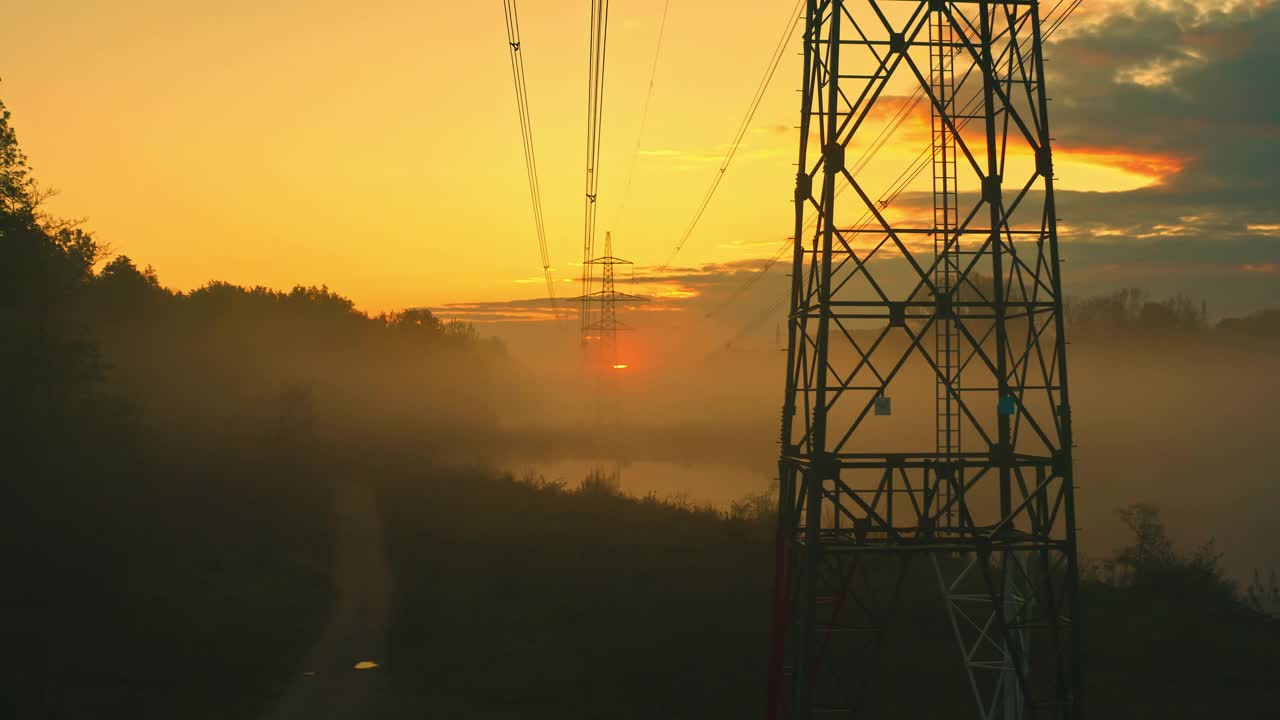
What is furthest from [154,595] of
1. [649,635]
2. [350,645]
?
[649,635]

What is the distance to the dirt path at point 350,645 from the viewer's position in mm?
22359

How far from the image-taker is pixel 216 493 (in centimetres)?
4472

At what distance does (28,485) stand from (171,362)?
2790 inches

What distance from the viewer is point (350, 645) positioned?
89.8 ft

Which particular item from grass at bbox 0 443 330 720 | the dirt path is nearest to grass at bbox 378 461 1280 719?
the dirt path

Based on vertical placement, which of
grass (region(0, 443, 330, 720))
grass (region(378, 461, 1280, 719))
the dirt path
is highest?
grass (region(0, 443, 330, 720))

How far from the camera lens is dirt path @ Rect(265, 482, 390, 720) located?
2236 cm

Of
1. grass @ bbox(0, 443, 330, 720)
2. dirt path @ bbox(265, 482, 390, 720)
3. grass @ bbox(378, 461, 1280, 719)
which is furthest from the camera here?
grass @ bbox(378, 461, 1280, 719)

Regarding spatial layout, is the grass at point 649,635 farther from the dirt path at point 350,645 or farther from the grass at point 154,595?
the grass at point 154,595

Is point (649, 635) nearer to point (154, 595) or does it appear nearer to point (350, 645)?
point (350, 645)

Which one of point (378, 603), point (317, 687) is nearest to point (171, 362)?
point (378, 603)

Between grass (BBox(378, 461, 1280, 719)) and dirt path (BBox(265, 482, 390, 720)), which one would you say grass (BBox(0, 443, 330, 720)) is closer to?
dirt path (BBox(265, 482, 390, 720))

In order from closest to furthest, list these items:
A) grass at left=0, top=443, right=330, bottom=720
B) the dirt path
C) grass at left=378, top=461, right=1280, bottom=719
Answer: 1. the dirt path
2. grass at left=0, top=443, right=330, bottom=720
3. grass at left=378, top=461, right=1280, bottom=719

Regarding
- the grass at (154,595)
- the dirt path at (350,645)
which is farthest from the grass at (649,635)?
the grass at (154,595)
